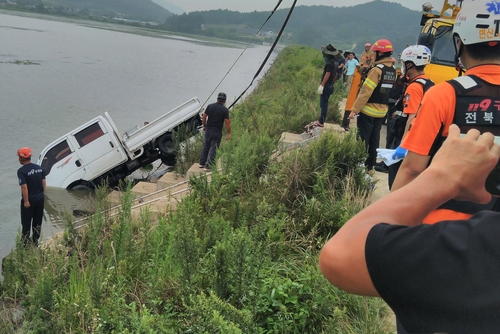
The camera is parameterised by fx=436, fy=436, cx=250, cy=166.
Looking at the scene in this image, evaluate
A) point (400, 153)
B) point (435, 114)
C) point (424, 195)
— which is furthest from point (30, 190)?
point (424, 195)

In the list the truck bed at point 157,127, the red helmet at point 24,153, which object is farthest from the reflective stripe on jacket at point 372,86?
the truck bed at point 157,127

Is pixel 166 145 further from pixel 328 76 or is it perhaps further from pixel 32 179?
pixel 328 76

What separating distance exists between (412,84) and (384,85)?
1436 millimetres

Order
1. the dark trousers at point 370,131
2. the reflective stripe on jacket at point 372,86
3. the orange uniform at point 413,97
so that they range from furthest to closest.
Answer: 1. the dark trousers at point 370,131
2. the reflective stripe on jacket at point 372,86
3. the orange uniform at point 413,97

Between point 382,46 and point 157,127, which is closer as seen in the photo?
point 382,46

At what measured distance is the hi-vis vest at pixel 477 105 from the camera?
85.2 inches

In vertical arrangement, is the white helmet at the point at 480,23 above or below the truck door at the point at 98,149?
above

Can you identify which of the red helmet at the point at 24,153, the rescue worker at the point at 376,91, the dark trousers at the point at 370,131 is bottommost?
the red helmet at the point at 24,153

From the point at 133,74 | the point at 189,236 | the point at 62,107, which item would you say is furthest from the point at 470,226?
the point at 133,74

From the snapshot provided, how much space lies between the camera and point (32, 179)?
7.27 metres

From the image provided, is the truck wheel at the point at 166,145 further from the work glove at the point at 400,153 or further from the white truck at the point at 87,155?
the work glove at the point at 400,153

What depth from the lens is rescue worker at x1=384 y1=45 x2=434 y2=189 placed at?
5051 millimetres

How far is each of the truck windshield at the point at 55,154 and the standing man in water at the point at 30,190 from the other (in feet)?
10.5

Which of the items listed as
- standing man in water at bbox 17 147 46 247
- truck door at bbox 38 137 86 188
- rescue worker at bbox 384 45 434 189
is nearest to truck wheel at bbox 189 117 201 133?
truck door at bbox 38 137 86 188
